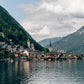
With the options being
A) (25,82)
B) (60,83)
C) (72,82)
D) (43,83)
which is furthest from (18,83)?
(72,82)

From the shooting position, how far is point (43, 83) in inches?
2970

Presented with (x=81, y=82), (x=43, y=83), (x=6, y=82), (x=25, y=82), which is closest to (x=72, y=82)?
(x=81, y=82)

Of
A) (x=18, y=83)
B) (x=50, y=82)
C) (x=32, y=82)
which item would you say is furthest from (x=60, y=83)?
(x=18, y=83)

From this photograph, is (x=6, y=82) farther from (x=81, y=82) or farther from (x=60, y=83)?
(x=81, y=82)

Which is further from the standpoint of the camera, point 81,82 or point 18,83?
point 81,82

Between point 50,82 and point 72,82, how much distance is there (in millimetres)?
7795

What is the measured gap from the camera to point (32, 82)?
76688 mm

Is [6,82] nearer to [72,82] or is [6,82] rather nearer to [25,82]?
[25,82]

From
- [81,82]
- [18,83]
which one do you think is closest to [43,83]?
[18,83]

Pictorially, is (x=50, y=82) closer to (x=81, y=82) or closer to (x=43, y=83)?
(x=43, y=83)

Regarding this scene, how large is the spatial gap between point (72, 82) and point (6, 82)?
75.2 feet

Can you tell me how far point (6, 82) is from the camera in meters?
75.9

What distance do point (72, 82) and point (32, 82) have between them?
1407 cm

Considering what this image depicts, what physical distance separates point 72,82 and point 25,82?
1649 centimetres
